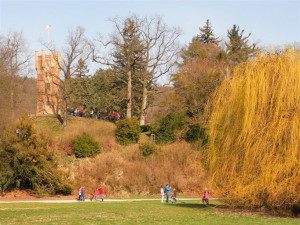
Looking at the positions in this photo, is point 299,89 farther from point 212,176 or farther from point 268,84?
point 212,176

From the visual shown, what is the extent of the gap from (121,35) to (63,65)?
8773 mm

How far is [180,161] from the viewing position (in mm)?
43406

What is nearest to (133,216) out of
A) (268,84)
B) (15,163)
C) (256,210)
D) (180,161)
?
(256,210)

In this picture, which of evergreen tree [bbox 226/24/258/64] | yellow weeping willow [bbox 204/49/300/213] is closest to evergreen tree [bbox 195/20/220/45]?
evergreen tree [bbox 226/24/258/64]

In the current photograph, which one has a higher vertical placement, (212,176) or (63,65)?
(63,65)

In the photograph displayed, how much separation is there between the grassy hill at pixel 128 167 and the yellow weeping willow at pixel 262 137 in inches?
677

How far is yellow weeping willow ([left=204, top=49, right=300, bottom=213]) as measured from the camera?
1797 cm

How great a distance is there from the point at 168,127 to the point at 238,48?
56.3ft

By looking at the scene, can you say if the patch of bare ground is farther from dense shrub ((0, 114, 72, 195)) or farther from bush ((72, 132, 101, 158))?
bush ((72, 132, 101, 158))

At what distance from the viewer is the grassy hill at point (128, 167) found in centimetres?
3978

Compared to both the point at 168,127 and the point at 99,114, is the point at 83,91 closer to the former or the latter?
the point at 99,114

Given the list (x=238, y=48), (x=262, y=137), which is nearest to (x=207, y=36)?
(x=238, y=48)

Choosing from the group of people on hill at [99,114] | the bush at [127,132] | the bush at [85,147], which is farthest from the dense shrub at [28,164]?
the group of people on hill at [99,114]

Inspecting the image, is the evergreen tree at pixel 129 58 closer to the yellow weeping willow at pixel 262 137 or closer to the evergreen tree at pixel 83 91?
the evergreen tree at pixel 83 91
